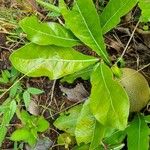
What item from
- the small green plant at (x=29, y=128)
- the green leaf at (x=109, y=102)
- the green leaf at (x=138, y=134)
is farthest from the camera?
the small green plant at (x=29, y=128)

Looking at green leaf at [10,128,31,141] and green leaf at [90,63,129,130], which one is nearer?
green leaf at [90,63,129,130]

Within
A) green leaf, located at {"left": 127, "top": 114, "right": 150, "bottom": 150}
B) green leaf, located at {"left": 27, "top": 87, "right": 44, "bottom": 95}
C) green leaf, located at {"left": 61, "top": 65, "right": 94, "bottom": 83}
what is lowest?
green leaf, located at {"left": 27, "top": 87, "right": 44, "bottom": 95}

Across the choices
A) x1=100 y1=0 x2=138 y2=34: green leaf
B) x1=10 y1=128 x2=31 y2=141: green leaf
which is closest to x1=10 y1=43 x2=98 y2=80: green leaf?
x1=100 y1=0 x2=138 y2=34: green leaf

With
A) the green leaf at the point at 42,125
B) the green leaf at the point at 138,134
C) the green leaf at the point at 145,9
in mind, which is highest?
the green leaf at the point at 145,9

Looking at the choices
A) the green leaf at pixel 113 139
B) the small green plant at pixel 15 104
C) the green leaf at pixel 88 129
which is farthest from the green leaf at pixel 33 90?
the green leaf at pixel 113 139

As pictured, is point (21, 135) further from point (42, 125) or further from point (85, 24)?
point (85, 24)

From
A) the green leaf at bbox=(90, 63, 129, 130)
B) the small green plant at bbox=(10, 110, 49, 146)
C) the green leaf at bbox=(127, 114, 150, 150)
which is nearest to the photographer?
the green leaf at bbox=(90, 63, 129, 130)

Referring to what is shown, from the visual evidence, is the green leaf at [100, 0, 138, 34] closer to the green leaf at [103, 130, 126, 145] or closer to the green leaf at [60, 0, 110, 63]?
the green leaf at [60, 0, 110, 63]

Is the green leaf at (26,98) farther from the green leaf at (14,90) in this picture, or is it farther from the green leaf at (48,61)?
the green leaf at (48,61)
